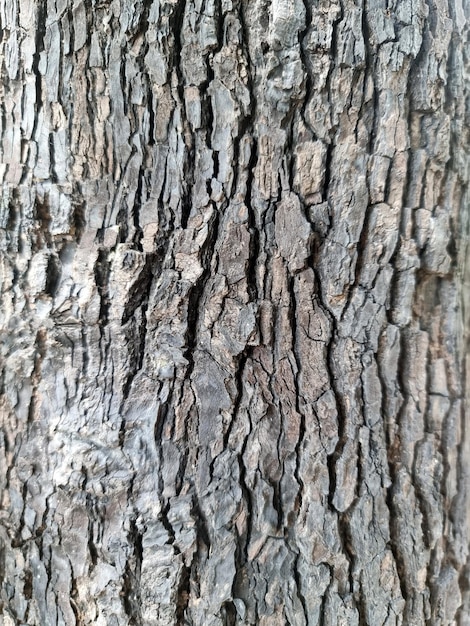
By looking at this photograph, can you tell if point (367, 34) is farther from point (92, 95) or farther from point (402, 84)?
point (92, 95)

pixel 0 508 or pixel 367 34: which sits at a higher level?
pixel 367 34

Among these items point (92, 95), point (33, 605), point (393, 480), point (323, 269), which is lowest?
point (33, 605)

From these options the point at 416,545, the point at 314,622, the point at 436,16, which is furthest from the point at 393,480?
the point at 436,16

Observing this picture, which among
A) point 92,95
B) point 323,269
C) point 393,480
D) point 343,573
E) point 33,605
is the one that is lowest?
point 33,605

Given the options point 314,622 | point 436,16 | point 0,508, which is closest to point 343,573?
point 314,622

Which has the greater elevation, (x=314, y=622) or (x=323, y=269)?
(x=323, y=269)

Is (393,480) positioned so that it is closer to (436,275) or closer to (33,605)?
(436,275)
